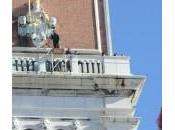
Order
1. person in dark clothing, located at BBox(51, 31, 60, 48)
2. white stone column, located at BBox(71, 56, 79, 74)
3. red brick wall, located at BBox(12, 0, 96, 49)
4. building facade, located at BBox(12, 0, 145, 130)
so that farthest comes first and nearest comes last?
red brick wall, located at BBox(12, 0, 96, 49) → person in dark clothing, located at BBox(51, 31, 60, 48) → white stone column, located at BBox(71, 56, 79, 74) → building facade, located at BBox(12, 0, 145, 130)

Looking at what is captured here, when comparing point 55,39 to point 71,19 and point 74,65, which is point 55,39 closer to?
point 71,19

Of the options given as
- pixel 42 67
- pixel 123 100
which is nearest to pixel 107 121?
pixel 123 100

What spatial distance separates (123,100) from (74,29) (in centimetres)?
376

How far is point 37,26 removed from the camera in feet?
80.0

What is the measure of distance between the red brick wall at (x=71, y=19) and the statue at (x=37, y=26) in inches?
9.5

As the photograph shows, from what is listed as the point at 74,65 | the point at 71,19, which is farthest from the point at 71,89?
the point at 71,19

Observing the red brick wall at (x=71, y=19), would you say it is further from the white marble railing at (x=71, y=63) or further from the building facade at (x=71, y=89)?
the white marble railing at (x=71, y=63)

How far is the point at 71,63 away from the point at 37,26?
8.40 feet

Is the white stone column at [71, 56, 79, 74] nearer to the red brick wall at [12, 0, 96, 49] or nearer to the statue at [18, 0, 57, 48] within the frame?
the red brick wall at [12, 0, 96, 49]

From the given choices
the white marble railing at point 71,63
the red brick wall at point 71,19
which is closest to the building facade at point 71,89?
the white marble railing at point 71,63

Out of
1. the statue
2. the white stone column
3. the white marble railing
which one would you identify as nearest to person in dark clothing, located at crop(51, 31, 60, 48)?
the statue

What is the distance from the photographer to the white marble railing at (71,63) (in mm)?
22047

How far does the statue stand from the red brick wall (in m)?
0.24

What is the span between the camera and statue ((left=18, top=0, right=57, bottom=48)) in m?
24.1
